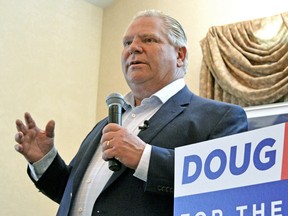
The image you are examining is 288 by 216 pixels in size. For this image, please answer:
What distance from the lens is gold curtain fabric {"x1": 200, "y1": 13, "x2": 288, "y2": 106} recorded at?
132 inches

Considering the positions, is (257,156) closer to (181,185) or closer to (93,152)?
(181,185)

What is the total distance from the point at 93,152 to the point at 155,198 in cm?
39

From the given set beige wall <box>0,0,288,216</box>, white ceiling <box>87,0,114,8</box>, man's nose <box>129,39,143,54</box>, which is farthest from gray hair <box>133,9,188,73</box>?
white ceiling <box>87,0,114,8</box>

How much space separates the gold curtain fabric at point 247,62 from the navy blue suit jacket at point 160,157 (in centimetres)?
173

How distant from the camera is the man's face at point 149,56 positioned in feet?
5.92

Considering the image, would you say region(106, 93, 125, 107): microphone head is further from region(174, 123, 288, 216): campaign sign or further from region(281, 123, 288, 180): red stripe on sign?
region(281, 123, 288, 180): red stripe on sign

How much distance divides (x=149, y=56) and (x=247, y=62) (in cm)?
182

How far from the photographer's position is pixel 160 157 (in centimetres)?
138

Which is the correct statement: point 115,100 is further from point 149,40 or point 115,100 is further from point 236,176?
point 236,176

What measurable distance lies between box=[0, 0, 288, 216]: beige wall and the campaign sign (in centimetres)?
298

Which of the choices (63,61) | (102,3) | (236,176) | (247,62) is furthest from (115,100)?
(102,3)

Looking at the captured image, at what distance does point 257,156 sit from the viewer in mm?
768

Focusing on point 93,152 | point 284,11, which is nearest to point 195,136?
point 93,152

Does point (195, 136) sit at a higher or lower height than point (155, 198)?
higher
